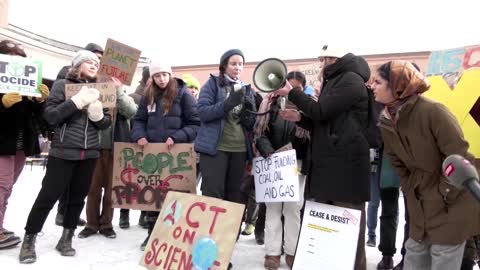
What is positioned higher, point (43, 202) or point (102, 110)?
point (102, 110)

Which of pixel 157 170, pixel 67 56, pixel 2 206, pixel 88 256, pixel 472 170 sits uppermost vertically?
pixel 67 56

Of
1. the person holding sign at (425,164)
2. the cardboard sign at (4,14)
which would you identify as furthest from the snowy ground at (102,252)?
the cardboard sign at (4,14)

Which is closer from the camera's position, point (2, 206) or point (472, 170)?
point (472, 170)

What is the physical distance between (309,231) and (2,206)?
2.72 m

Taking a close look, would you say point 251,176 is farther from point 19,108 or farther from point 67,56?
point 67,56

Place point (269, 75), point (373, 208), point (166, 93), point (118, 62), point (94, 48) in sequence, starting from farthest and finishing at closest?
point (94, 48) < point (373, 208) < point (118, 62) < point (166, 93) < point (269, 75)

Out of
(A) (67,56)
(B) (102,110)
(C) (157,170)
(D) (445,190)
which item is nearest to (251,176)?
(C) (157,170)

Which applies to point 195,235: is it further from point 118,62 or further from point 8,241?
point 118,62

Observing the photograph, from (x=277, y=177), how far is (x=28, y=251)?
210 centimetres

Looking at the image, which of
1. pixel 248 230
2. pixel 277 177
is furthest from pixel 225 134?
pixel 248 230

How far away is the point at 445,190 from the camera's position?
196 centimetres

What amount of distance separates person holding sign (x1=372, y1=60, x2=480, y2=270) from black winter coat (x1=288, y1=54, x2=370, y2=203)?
311mm

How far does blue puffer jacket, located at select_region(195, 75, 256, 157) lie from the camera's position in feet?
10.4

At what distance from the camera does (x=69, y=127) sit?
3.32 meters
